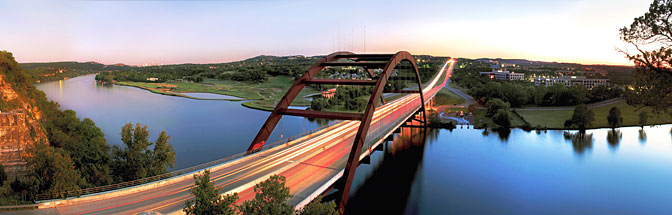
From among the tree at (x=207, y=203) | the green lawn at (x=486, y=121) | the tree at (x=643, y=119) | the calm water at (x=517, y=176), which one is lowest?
the calm water at (x=517, y=176)

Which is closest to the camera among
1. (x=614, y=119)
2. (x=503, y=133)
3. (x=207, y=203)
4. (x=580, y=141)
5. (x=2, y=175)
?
(x=207, y=203)

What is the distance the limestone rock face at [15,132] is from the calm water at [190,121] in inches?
394

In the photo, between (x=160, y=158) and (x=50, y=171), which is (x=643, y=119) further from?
(x=50, y=171)

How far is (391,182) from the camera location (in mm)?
27922

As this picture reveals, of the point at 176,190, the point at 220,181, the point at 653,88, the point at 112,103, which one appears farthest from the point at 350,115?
the point at 112,103

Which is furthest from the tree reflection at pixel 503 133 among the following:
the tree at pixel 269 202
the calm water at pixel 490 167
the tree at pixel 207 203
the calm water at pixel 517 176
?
the tree at pixel 207 203

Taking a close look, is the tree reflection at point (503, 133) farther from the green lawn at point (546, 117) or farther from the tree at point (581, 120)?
the tree at point (581, 120)

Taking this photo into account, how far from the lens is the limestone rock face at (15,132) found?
72.3ft

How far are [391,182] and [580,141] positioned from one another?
96.5 feet

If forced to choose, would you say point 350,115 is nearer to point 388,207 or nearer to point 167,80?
point 388,207

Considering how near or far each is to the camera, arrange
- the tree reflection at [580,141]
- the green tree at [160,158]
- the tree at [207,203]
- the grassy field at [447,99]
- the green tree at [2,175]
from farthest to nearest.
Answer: the grassy field at [447,99] < the tree reflection at [580,141] < the green tree at [160,158] < the green tree at [2,175] < the tree at [207,203]

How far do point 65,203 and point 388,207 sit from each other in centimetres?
1718

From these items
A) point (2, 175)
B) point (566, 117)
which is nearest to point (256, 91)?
point (566, 117)

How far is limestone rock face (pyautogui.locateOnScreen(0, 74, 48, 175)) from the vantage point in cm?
2203
